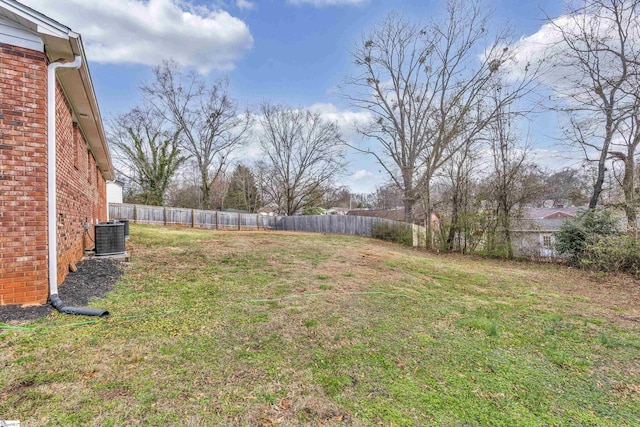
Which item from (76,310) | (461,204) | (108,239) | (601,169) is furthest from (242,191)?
(76,310)

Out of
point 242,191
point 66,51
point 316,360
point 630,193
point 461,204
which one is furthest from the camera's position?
point 242,191

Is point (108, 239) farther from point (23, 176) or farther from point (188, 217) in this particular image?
point (188, 217)

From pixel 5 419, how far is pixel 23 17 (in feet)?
12.2

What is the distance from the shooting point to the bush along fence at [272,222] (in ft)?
52.7

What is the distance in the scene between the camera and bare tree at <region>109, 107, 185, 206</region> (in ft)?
74.4

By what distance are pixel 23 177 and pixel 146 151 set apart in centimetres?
2353

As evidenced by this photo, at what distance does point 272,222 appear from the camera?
2478 centimetres

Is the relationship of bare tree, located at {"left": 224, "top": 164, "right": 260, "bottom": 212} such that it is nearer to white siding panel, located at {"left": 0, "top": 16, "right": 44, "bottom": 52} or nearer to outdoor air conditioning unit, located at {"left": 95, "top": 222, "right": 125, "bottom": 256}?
outdoor air conditioning unit, located at {"left": 95, "top": 222, "right": 125, "bottom": 256}

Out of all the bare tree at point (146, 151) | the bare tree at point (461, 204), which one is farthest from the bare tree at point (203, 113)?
the bare tree at point (461, 204)

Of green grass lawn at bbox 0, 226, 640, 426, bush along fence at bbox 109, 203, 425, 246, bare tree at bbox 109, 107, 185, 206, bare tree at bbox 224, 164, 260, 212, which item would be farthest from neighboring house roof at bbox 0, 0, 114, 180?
bare tree at bbox 224, 164, 260, 212

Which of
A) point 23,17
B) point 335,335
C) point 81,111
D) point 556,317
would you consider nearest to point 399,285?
point 556,317

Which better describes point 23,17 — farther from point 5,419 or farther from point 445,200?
point 445,200

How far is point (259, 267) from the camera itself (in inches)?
249

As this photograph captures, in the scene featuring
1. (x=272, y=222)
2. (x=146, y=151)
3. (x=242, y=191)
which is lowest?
(x=272, y=222)
